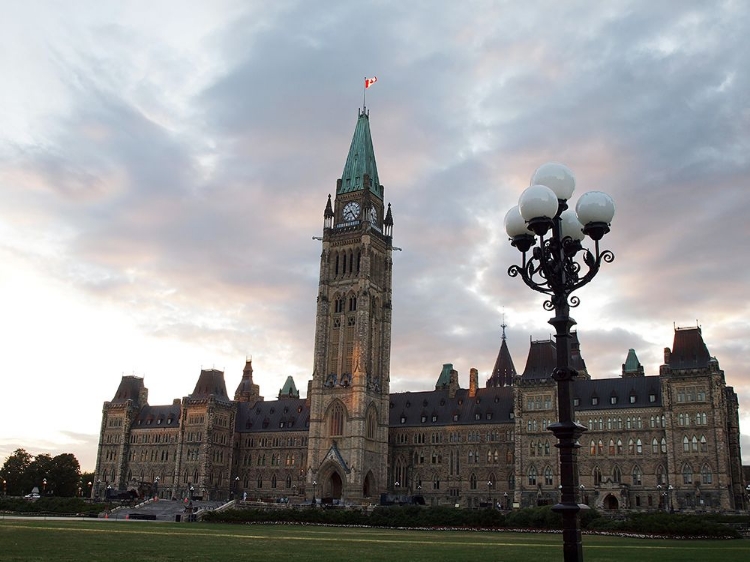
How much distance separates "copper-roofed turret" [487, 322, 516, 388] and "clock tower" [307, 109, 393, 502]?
34575 mm

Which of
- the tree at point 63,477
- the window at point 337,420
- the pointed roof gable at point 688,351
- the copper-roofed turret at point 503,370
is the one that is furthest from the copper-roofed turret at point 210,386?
the pointed roof gable at point 688,351

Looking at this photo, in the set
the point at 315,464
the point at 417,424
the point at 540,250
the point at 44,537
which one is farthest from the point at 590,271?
the point at 417,424

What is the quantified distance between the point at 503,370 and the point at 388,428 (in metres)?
35.9

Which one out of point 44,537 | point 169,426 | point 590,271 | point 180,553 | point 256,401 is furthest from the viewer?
point 256,401

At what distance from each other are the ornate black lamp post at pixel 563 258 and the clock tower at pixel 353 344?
3644 inches

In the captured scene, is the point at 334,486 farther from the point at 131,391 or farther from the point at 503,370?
the point at 131,391

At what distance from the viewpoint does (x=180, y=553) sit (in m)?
28.1

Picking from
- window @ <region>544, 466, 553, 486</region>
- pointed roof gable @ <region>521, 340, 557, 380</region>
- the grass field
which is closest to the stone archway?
window @ <region>544, 466, 553, 486</region>

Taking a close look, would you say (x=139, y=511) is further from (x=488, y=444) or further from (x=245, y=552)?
(x=245, y=552)

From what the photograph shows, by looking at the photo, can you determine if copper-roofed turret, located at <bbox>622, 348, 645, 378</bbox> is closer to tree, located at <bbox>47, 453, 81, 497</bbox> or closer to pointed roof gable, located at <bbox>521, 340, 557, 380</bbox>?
pointed roof gable, located at <bbox>521, 340, 557, 380</bbox>

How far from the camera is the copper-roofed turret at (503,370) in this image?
146 meters

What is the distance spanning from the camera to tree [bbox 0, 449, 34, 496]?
431 feet

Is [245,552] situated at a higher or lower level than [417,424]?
lower

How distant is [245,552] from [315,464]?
276 ft
